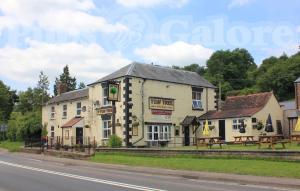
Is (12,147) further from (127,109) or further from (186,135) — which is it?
(186,135)

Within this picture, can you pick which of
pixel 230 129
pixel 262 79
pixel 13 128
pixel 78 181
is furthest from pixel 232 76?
pixel 78 181

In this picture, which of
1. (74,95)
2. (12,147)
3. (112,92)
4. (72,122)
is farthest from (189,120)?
(12,147)

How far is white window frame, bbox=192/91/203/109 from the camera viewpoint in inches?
1868

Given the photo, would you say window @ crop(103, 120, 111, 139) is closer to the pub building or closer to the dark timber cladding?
Result: the pub building

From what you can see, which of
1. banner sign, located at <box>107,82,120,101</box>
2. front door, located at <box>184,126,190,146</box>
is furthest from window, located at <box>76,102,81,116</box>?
banner sign, located at <box>107,82,120,101</box>

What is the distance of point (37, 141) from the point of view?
49719 millimetres

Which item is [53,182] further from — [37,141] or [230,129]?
[37,141]

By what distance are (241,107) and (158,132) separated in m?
8.36

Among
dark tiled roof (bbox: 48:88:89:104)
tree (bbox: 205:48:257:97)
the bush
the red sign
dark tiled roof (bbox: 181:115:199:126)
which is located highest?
tree (bbox: 205:48:257:97)

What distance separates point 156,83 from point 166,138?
5264 mm

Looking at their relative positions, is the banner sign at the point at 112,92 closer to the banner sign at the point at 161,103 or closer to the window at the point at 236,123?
the banner sign at the point at 161,103

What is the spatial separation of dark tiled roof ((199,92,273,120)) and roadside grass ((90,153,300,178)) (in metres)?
15.4

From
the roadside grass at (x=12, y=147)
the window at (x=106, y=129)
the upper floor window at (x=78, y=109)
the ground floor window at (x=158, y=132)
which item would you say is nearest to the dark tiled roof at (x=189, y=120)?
the ground floor window at (x=158, y=132)

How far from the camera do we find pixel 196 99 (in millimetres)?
47875
